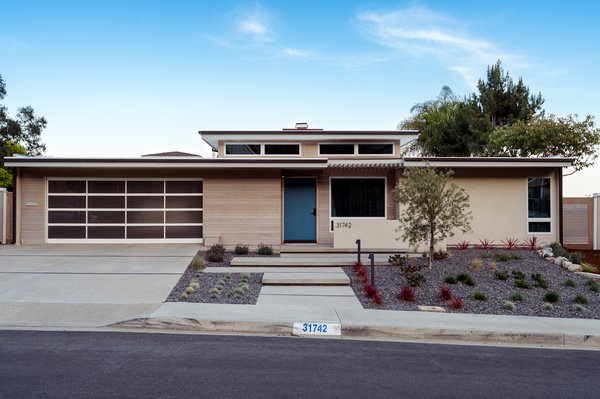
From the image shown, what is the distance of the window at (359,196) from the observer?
16.6 metres

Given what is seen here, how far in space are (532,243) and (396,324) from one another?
10383mm

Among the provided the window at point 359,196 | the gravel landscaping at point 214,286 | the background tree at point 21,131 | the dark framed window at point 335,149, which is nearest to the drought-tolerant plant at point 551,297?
the gravel landscaping at point 214,286

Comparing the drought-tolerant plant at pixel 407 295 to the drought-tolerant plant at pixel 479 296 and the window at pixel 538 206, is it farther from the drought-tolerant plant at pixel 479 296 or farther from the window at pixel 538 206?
the window at pixel 538 206

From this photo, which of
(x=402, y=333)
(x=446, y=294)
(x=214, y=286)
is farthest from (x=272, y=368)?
(x=446, y=294)

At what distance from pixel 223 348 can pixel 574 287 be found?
8.68 metres

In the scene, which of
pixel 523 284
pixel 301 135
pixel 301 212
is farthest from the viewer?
pixel 301 135

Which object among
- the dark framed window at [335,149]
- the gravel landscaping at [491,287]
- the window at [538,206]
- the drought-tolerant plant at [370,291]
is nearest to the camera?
the gravel landscaping at [491,287]

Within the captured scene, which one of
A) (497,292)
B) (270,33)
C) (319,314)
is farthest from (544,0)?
(319,314)

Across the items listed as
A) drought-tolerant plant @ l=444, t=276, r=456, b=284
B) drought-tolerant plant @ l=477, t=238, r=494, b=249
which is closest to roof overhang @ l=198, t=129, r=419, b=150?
drought-tolerant plant @ l=477, t=238, r=494, b=249

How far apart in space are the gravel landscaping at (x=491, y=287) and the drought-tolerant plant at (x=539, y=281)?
0.21 feet

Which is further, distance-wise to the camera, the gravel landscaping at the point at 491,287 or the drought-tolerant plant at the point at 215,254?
the drought-tolerant plant at the point at 215,254

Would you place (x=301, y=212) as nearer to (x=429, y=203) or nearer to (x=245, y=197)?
(x=245, y=197)

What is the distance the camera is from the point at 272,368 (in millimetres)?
5438

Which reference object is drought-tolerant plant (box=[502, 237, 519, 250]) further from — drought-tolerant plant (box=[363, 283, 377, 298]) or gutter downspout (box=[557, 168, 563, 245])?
drought-tolerant plant (box=[363, 283, 377, 298])
